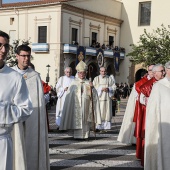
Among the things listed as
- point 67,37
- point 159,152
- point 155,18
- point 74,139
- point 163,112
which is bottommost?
point 74,139

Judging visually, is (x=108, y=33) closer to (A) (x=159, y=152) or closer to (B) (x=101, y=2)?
(B) (x=101, y=2)

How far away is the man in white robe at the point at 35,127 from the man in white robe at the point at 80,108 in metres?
3.85

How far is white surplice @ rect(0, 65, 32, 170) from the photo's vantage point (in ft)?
10.2

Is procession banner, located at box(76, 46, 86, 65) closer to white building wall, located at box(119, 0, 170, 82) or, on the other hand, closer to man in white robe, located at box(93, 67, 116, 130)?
white building wall, located at box(119, 0, 170, 82)

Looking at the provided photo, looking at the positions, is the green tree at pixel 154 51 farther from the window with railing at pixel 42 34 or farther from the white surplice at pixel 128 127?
the white surplice at pixel 128 127

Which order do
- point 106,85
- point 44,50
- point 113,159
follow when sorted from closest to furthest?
1. point 113,159
2. point 106,85
3. point 44,50

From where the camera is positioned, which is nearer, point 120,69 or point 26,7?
point 26,7

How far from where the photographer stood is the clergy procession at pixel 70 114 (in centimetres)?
322

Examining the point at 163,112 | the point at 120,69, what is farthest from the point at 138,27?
the point at 163,112

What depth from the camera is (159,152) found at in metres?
5.36

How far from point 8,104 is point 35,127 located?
232 cm

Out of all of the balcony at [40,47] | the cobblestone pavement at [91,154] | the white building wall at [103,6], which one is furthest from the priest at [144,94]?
the white building wall at [103,6]

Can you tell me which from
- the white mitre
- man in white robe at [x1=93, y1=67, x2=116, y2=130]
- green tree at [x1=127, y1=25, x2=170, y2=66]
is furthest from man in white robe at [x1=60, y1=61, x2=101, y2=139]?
green tree at [x1=127, y1=25, x2=170, y2=66]

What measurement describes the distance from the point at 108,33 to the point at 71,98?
29.4 metres
